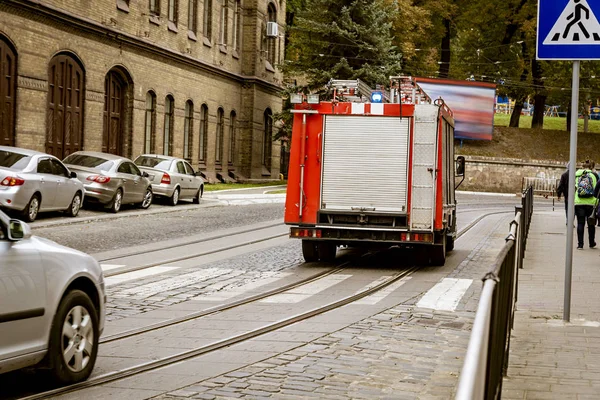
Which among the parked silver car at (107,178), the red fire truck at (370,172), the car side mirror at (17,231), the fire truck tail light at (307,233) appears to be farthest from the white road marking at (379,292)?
the parked silver car at (107,178)

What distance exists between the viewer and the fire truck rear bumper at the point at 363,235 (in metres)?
16.2

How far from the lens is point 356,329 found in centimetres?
1017

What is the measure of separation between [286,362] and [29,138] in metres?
22.8

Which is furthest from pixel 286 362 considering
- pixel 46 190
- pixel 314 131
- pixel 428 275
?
pixel 46 190

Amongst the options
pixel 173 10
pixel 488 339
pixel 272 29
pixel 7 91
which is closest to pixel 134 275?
pixel 488 339

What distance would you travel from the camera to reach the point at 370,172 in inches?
653

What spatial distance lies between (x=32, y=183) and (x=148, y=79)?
57.5ft

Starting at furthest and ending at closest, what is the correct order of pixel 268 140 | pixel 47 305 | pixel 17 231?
pixel 268 140, pixel 47 305, pixel 17 231

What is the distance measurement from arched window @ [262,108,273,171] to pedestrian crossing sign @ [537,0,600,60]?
45.3 metres

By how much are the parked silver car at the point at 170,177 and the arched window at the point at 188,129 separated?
365 inches

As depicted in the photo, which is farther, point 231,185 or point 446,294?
point 231,185

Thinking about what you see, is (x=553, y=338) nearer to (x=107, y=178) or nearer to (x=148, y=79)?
(x=107, y=178)

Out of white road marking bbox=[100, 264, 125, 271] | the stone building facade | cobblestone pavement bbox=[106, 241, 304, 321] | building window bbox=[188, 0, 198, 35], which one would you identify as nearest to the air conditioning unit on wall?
the stone building facade

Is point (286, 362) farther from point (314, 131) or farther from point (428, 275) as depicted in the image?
point (314, 131)
